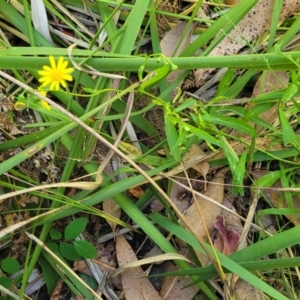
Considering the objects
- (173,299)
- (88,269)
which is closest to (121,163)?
(88,269)

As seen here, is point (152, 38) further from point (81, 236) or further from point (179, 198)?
point (81, 236)

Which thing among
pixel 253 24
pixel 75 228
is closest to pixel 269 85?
pixel 253 24

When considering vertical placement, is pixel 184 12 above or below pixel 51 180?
above

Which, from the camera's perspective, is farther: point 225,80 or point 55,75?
point 225,80

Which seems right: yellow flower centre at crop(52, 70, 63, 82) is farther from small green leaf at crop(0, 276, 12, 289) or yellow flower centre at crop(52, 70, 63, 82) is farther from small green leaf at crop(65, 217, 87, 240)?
small green leaf at crop(0, 276, 12, 289)

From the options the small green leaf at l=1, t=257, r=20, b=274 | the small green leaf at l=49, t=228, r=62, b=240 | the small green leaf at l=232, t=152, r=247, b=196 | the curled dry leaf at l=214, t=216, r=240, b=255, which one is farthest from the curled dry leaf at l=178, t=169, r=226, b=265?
the small green leaf at l=1, t=257, r=20, b=274

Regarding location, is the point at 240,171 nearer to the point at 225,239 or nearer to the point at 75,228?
the point at 225,239

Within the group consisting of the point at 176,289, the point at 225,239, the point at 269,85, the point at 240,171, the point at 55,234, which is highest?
the point at 269,85
